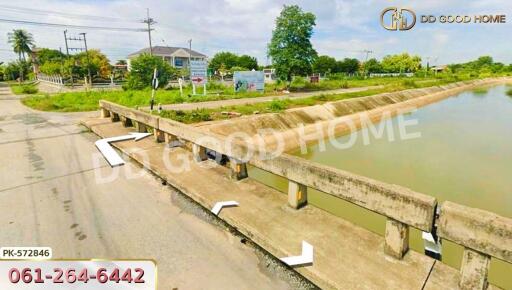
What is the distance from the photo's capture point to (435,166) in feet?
33.8

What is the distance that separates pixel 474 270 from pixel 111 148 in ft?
26.7

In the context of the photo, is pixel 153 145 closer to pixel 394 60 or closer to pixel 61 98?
pixel 61 98

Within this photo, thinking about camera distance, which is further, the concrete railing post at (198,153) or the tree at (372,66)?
the tree at (372,66)

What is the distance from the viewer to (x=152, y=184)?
574 centimetres

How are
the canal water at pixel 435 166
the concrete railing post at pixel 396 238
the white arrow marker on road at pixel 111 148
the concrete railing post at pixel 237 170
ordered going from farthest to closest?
the white arrow marker on road at pixel 111 148 < the canal water at pixel 435 166 < the concrete railing post at pixel 237 170 < the concrete railing post at pixel 396 238

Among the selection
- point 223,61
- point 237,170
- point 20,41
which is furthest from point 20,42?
point 237,170

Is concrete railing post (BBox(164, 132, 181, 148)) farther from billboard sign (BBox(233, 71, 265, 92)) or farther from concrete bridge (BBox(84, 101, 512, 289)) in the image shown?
billboard sign (BBox(233, 71, 265, 92))

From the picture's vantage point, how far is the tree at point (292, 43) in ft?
98.7

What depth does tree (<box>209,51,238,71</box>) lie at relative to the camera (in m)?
78.4

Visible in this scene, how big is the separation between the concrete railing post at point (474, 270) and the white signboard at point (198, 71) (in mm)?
22550

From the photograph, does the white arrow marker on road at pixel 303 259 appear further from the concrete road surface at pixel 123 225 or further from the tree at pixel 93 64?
the tree at pixel 93 64

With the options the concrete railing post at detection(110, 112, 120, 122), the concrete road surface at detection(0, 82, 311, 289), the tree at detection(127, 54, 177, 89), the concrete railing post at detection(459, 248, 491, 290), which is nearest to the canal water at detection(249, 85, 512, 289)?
the concrete railing post at detection(459, 248, 491, 290)

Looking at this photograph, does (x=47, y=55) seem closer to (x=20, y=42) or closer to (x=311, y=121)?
(x=20, y=42)

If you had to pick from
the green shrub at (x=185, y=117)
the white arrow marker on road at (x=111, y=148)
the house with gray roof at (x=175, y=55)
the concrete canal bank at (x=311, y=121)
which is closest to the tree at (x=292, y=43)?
the concrete canal bank at (x=311, y=121)
